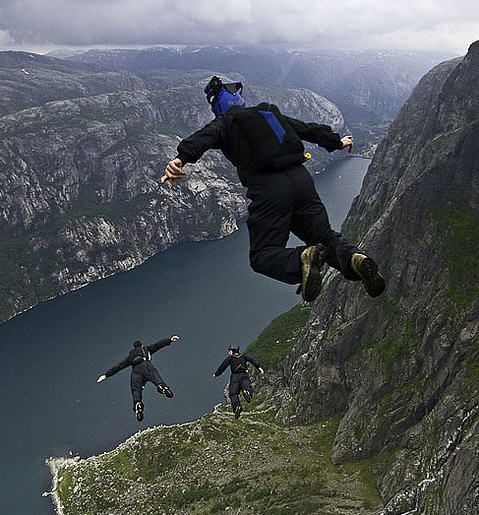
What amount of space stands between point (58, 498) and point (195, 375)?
41647 mm

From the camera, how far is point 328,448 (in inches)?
2331

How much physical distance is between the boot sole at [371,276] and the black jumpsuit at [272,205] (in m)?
0.44

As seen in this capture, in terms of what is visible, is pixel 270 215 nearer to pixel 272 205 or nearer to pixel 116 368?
pixel 272 205

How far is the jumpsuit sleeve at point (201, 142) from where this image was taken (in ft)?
23.5

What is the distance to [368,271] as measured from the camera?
6547 millimetres

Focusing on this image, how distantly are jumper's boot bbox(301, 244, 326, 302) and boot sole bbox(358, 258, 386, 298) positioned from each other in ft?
2.09

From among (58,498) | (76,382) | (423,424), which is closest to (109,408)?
(76,382)

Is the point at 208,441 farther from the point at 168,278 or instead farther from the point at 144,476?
the point at 168,278

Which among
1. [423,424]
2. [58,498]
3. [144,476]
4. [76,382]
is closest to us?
[423,424]

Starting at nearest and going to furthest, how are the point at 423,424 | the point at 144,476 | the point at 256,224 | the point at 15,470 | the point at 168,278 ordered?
the point at 256,224
the point at 423,424
the point at 144,476
the point at 15,470
the point at 168,278

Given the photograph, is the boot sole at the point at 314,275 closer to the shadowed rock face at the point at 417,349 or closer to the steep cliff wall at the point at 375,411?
the shadowed rock face at the point at 417,349

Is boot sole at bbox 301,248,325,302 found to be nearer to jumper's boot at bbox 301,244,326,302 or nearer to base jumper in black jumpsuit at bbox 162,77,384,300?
jumper's boot at bbox 301,244,326,302

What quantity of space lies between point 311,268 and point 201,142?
288cm

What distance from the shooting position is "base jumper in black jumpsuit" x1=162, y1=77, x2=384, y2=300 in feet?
23.2
